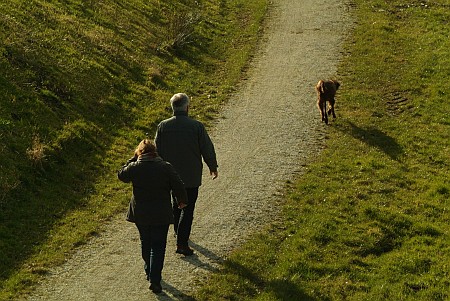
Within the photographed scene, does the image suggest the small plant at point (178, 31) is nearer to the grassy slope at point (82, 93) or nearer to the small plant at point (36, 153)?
the grassy slope at point (82, 93)

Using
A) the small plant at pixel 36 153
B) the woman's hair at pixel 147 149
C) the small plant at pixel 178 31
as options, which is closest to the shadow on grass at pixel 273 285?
the woman's hair at pixel 147 149

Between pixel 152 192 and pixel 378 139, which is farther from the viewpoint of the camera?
pixel 378 139

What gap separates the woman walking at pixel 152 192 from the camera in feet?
32.1

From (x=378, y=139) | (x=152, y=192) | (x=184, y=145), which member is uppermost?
(x=184, y=145)

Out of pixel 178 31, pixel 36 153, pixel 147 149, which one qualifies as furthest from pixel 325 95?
pixel 147 149

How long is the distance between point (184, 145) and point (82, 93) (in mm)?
8062

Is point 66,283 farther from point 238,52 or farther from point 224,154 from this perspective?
point 238,52

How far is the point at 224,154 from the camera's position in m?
16.3

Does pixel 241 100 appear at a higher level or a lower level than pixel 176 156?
lower

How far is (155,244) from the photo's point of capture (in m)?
10.0

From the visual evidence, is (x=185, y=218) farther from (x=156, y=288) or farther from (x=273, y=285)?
(x=273, y=285)

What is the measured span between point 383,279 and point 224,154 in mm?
6219

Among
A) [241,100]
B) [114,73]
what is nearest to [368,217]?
[241,100]

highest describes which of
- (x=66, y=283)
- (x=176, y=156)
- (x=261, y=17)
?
(x=176, y=156)
